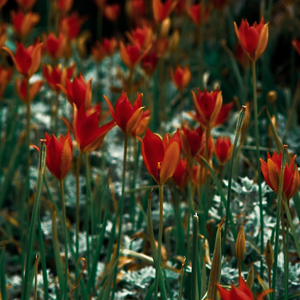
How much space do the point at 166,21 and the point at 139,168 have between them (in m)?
0.52

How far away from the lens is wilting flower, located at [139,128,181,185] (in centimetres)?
53

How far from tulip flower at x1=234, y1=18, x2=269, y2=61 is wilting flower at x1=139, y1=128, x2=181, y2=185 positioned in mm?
259

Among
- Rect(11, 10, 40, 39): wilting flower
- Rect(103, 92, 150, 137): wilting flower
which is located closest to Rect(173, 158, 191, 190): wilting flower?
Rect(103, 92, 150, 137): wilting flower

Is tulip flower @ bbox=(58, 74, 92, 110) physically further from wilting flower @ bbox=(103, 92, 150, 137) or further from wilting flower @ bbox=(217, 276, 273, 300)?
wilting flower @ bbox=(217, 276, 273, 300)

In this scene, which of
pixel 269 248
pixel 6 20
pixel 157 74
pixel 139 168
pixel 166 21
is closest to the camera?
pixel 269 248

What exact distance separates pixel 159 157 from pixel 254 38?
1.00ft

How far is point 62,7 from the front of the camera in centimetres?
148

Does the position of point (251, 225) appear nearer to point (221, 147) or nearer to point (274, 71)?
point (221, 147)

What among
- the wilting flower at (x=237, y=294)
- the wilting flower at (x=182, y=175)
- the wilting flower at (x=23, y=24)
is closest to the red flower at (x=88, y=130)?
the wilting flower at (x=182, y=175)

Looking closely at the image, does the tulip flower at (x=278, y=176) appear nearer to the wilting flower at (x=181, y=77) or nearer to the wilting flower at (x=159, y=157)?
the wilting flower at (x=159, y=157)

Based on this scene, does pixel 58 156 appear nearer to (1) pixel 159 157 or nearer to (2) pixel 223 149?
(1) pixel 159 157

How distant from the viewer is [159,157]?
1.80ft

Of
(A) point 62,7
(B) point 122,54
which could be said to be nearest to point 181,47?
(A) point 62,7

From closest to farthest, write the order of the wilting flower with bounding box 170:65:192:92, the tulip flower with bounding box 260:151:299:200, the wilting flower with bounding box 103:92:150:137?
the tulip flower with bounding box 260:151:299:200 → the wilting flower with bounding box 103:92:150:137 → the wilting flower with bounding box 170:65:192:92
